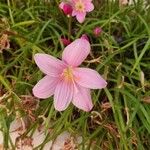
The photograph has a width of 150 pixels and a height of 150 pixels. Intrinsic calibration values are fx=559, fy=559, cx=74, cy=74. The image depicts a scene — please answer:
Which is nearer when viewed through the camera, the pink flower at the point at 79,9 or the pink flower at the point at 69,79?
the pink flower at the point at 69,79

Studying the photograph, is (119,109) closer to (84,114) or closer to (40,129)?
(84,114)

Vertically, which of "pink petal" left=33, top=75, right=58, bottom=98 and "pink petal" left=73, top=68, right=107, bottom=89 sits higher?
"pink petal" left=33, top=75, right=58, bottom=98

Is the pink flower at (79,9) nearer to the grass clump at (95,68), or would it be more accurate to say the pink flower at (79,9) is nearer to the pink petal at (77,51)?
the grass clump at (95,68)

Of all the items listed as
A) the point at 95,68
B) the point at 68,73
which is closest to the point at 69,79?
the point at 68,73

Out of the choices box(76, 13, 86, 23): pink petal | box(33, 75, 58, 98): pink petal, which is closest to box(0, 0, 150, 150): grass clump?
box(76, 13, 86, 23): pink petal

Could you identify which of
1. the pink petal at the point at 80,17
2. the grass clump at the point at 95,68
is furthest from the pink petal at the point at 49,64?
the pink petal at the point at 80,17

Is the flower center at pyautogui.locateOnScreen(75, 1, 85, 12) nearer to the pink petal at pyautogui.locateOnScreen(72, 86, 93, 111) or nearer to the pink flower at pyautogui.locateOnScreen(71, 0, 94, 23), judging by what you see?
the pink flower at pyautogui.locateOnScreen(71, 0, 94, 23)

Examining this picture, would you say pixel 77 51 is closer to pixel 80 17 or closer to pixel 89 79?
pixel 89 79
